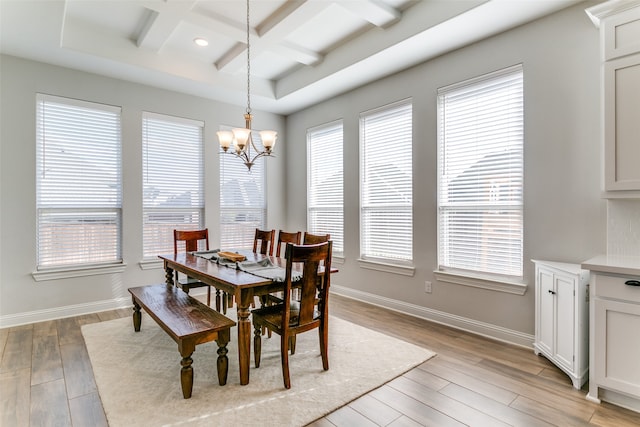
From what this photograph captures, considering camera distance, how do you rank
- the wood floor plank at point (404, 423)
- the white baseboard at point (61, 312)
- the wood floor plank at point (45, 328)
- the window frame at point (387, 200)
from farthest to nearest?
the window frame at point (387, 200), the white baseboard at point (61, 312), the wood floor plank at point (45, 328), the wood floor plank at point (404, 423)

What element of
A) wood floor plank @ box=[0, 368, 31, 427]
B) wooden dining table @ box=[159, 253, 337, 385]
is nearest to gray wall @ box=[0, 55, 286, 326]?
wood floor plank @ box=[0, 368, 31, 427]

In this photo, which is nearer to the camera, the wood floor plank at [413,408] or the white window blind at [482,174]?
the wood floor plank at [413,408]

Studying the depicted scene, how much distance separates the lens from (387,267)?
4.22m

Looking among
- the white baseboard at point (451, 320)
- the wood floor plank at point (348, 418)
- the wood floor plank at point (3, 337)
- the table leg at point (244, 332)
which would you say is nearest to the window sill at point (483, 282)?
the white baseboard at point (451, 320)

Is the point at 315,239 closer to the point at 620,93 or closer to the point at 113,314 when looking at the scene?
the point at 620,93

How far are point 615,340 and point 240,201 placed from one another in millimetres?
4680

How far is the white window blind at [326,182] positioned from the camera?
4.97 metres

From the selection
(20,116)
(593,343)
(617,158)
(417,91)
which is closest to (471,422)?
(593,343)

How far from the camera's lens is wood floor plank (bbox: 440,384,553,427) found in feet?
6.42

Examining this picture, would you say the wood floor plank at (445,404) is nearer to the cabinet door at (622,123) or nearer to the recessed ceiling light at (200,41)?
the cabinet door at (622,123)

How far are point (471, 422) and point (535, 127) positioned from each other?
95.8 inches

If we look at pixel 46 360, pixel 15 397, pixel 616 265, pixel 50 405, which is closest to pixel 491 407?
pixel 616 265

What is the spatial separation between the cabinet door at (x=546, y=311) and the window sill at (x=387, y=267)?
1.36m

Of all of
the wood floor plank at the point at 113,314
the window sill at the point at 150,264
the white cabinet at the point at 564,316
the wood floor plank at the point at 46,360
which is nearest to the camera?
the white cabinet at the point at 564,316
